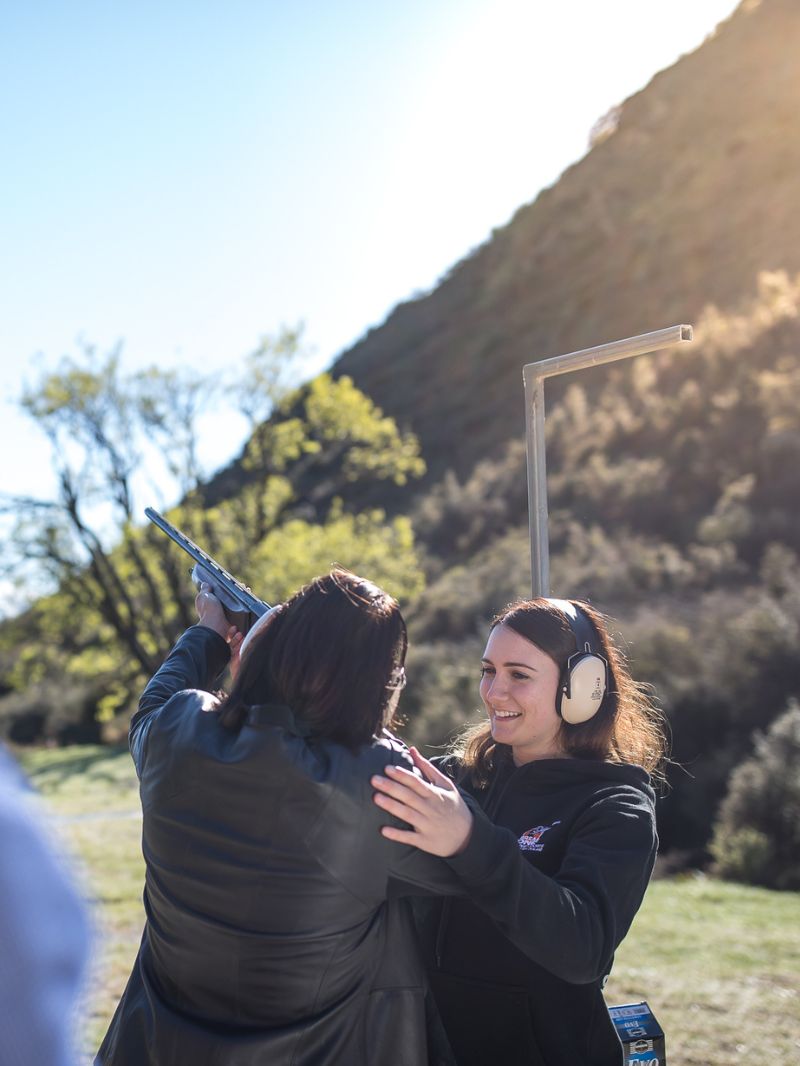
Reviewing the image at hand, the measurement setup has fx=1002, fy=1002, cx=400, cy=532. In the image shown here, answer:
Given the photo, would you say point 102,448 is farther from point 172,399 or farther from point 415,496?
point 415,496

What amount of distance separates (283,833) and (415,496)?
33.7 m

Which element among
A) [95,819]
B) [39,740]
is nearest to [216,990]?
[95,819]

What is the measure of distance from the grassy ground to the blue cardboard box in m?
1.37

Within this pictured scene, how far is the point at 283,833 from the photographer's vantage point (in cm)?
155

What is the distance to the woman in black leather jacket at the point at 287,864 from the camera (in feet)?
5.11

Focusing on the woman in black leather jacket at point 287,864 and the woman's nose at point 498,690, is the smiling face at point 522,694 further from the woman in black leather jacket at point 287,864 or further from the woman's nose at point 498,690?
the woman in black leather jacket at point 287,864

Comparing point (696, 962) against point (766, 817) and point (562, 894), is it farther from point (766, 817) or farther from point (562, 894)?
point (562, 894)

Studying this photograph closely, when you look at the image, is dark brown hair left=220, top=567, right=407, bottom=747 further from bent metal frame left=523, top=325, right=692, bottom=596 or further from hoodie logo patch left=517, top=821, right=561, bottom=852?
bent metal frame left=523, top=325, right=692, bottom=596

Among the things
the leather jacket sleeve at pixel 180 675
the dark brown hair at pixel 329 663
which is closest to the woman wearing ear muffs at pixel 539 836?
the dark brown hair at pixel 329 663

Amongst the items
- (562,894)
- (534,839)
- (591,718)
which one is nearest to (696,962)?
(591,718)

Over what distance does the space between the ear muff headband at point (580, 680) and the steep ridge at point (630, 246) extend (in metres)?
32.3

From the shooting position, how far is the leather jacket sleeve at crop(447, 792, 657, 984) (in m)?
1.66

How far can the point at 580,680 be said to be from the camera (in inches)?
85.0

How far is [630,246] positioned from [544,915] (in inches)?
1663
